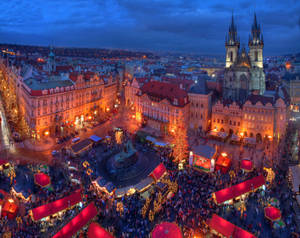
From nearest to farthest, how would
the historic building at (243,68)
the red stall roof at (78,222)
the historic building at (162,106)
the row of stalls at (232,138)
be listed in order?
1. the red stall roof at (78,222)
2. the row of stalls at (232,138)
3. the historic building at (162,106)
4. the historic building at (243,68)

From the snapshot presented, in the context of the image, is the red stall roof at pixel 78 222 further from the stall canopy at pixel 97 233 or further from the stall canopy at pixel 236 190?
the stall canopy at pixel 236 190

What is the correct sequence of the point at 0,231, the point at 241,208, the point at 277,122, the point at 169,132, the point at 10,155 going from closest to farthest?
the point at 0,231, the point at 241,208, the point at 10,155, the point at 277,122, the point at 169,132

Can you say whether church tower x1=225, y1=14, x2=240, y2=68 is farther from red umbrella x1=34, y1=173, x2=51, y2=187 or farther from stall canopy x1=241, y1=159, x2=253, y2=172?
red umbrella x1=34, y1=173, x2=51, y2=187

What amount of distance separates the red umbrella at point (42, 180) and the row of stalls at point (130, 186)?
23.9ft

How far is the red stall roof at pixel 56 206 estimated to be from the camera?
2908 centimetres

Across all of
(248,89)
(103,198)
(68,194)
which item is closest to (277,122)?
(248,89)

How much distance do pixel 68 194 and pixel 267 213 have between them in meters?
28.8

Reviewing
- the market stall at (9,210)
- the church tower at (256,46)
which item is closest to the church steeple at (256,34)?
the church tower at (256,46)

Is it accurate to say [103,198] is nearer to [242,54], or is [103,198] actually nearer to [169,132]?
[169,132]

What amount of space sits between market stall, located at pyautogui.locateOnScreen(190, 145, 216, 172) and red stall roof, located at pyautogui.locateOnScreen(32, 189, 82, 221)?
22076 mm

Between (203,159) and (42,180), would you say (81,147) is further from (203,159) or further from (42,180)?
(203,159)

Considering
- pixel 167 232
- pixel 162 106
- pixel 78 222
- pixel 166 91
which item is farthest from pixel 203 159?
pixel 166 91

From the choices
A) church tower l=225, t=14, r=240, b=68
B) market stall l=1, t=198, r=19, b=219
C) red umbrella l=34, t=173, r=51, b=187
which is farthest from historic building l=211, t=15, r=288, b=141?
market stall l=1, t=198, r=19, b=219

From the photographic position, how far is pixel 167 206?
33125 millimetres
